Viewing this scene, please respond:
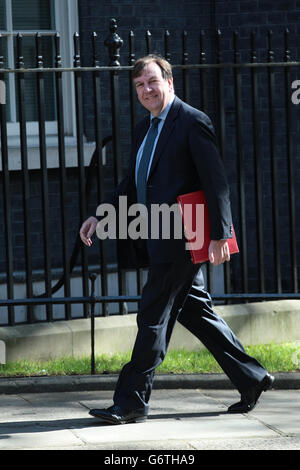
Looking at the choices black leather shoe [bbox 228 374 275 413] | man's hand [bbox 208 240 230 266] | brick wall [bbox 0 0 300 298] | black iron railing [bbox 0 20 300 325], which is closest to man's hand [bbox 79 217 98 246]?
man's hand [bbox 208 240 230 266]

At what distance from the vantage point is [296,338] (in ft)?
25.8

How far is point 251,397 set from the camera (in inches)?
235

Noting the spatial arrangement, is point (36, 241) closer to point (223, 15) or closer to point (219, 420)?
point (223, 15)

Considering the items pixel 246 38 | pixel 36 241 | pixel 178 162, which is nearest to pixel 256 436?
pixel 178 162

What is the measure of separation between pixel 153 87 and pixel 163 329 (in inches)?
50.5

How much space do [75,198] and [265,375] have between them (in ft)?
13.3

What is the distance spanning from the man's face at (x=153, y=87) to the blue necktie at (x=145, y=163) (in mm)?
115

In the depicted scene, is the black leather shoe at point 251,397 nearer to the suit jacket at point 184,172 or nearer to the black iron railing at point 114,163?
the suit jacket at point 184,172

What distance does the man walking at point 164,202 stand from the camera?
5578mm

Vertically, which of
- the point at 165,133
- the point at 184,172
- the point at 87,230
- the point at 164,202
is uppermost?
the point at 165,133

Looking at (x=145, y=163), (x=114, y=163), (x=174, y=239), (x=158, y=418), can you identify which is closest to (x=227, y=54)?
(x=114, y=163)

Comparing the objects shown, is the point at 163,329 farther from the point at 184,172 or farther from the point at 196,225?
the point at 184,172

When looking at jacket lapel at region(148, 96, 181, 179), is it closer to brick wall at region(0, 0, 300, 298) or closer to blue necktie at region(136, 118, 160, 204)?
blue necktie at region(136, 118, 160, 204)

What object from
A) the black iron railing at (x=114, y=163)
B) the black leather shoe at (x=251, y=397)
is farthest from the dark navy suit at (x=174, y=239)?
the black iron railing at (x=114, y=163)
